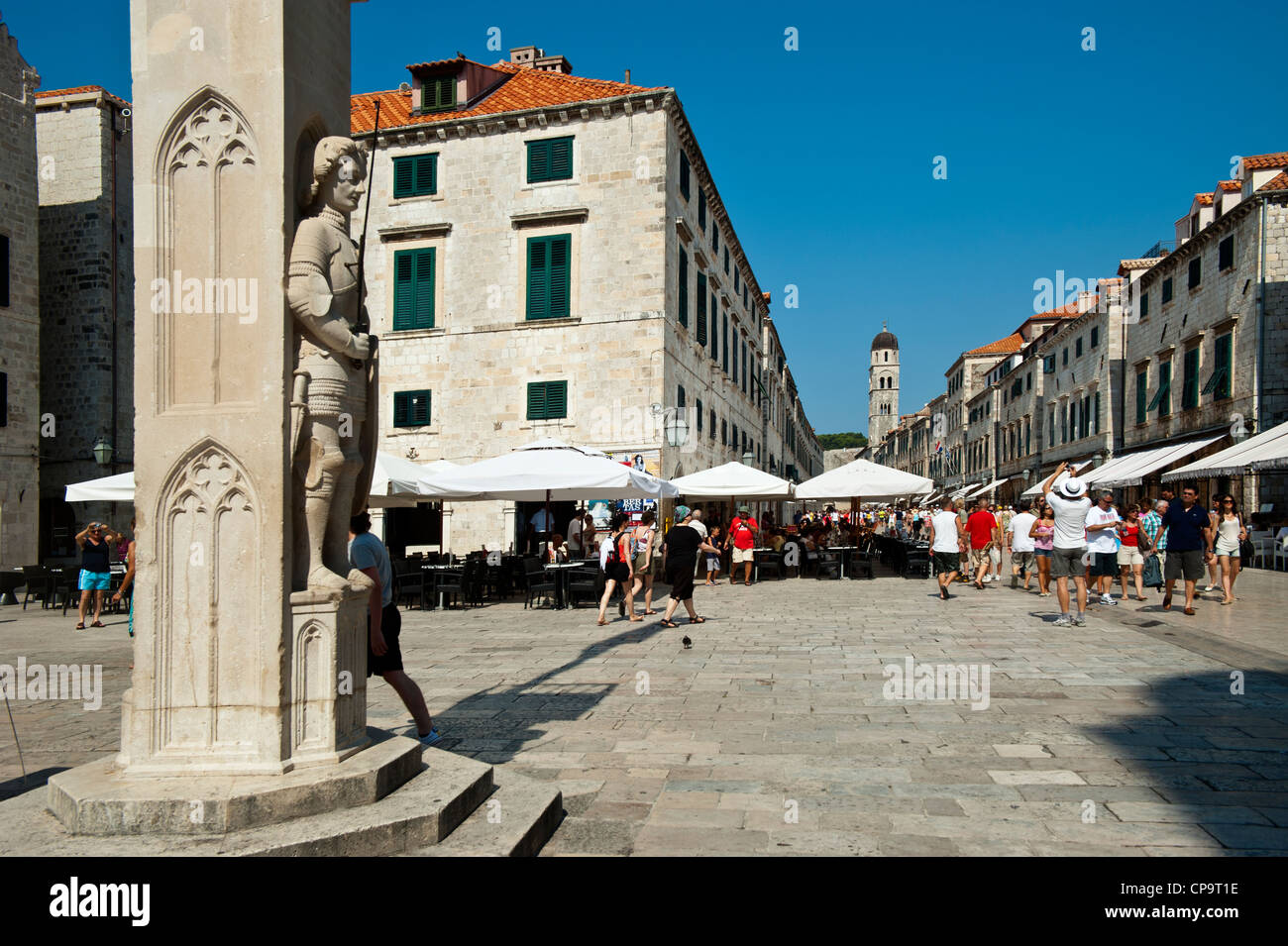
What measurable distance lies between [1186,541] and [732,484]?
27.0ft

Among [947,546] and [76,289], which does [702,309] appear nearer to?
[947,546]

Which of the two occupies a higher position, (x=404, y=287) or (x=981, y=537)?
(x=404, y=287)

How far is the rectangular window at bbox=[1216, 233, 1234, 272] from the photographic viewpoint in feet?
86.0

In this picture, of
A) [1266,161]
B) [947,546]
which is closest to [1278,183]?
[1266,161]

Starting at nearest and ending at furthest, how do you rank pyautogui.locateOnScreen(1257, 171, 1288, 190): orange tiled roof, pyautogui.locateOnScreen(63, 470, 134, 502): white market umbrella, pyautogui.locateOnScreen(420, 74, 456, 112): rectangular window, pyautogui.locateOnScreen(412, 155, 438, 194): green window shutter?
1. pyautogui.locateOnScreen(63, 470, 134, 502): white market umbrella
2. pyautogui.locateOnScreen(412, 155, 438, 194): green window shutter
3. pyautogui.locateOnScreen(420, 74, 456, 112): rectangular window
4. pyautogui.locateOnScreen(1257, 171, 1288, 190): orange tiled roof

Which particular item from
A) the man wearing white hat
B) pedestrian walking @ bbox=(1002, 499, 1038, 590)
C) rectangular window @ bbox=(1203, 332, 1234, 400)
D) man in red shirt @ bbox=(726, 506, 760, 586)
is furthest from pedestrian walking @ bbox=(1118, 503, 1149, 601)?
rectangular window @ bbox=(1203, 332, 1234, 400)

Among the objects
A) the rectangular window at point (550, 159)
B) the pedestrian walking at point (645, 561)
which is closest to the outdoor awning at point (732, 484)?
the pedestrian walking at point (645, 561)

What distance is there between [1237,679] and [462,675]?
6892 millimetres

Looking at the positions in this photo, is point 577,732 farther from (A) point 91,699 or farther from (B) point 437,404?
(B) point 437,404

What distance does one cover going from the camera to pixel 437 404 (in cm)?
2255

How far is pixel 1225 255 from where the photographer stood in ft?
87.2

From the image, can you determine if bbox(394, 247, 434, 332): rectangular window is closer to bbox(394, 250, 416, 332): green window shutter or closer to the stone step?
bbox(394, 250, 416, 332): green window shutter

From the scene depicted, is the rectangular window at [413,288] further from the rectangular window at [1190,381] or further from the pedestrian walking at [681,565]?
the rectangular window at [1190,381]

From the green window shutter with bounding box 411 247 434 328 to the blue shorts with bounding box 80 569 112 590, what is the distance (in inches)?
447
